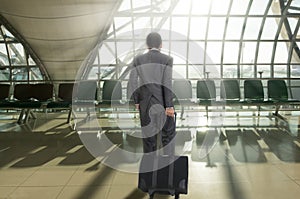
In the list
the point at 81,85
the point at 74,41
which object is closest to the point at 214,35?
the point at 74,41

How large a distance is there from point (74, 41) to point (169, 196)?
7.55m

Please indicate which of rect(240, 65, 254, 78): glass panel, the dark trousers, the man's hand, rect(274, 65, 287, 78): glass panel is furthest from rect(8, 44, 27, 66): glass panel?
the man's hand

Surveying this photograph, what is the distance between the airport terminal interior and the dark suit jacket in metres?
0.27

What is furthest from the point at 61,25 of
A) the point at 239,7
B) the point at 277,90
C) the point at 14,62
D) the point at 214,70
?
the point at 239,7

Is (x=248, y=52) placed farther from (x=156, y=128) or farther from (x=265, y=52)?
(x=156, y=128)

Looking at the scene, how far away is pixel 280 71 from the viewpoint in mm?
12000

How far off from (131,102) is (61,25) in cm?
340

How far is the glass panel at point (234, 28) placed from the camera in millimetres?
11836

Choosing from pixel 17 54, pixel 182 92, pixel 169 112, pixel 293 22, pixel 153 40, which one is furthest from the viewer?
pixel 17 54

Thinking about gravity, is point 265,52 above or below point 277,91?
above

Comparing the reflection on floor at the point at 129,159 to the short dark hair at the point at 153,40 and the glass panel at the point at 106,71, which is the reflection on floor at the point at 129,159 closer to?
the short dark hair at the point at 153,40

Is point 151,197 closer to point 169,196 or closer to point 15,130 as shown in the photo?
point 169,196

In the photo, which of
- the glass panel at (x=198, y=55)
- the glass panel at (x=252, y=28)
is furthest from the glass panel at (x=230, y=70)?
the glass panel at (x=252, y=28)

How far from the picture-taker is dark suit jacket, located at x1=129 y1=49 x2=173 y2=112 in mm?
3025
